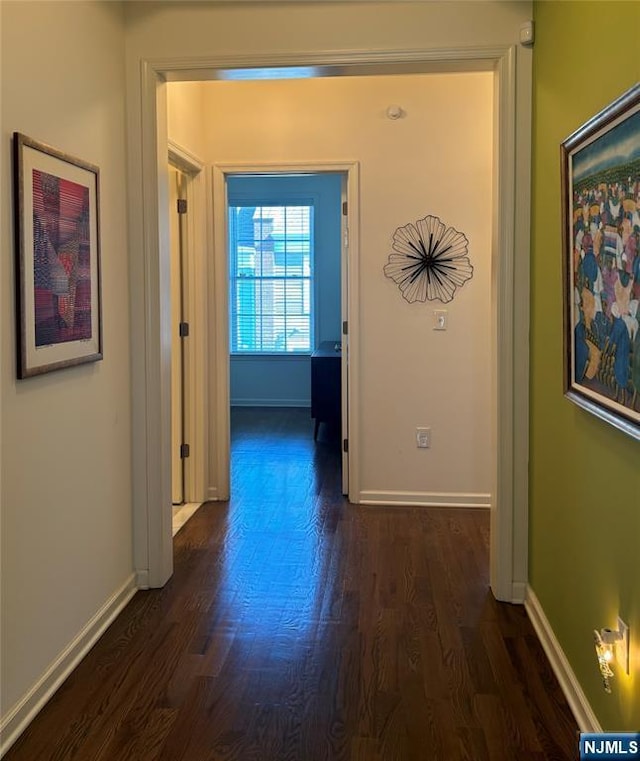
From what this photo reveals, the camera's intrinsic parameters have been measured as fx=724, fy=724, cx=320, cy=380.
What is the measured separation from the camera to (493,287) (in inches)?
124

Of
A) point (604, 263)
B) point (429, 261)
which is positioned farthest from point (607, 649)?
point (429, 261)

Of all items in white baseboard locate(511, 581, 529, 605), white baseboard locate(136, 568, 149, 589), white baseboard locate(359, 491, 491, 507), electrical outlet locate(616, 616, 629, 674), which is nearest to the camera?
electrical outlet locate(616, 616, 629, 674)

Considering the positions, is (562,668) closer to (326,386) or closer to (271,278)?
(326,386)

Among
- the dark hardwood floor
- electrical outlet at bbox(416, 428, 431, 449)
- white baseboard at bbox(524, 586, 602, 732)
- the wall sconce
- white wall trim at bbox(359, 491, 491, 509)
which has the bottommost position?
the dark hardwood floor

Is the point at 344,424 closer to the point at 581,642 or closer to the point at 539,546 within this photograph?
the point at 539,546

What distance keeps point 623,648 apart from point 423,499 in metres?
2.80

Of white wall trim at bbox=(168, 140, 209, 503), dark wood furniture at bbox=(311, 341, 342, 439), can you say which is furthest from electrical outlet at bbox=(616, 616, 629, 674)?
dark wood furniture at bbox=(311, 341, 342, 439)

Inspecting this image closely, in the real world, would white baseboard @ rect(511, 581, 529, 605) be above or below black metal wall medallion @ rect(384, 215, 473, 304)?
below

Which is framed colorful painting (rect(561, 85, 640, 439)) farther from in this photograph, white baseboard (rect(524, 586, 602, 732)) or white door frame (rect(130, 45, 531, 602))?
white baseboard (rect(524, 586, 602, 732))

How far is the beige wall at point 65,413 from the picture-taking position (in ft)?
7.04

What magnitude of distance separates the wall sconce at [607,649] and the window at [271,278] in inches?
267

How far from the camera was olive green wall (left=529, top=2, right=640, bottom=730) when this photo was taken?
183 cm

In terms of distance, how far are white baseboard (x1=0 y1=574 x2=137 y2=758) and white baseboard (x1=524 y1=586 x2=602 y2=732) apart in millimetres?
1690
